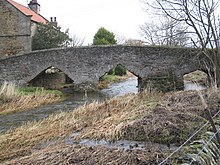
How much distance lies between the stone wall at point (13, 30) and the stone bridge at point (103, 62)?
510 cm

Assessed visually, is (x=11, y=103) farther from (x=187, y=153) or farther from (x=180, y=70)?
(x=180, y=70)

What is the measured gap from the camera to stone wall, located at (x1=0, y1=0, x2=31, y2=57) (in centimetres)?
2845

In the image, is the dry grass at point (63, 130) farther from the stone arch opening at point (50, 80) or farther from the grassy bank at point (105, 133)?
the stone arch opening at point (50, 80)

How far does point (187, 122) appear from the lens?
8258 millimetres

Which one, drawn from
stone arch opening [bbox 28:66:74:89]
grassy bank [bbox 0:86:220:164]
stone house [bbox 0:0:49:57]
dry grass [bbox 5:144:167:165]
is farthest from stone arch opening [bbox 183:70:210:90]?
stone house [bbox 0:0:49:57]

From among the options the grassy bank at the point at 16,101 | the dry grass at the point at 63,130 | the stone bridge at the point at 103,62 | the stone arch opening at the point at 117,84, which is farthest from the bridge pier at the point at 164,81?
the dry grass at the point at 63,130

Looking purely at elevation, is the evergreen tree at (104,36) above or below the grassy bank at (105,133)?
above

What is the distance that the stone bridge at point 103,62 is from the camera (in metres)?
23.6

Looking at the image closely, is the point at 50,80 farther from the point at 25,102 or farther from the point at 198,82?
the point at 198,82

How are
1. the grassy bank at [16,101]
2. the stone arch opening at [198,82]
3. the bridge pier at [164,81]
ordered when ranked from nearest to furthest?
the grassy bank at [16,101], the stone arch opening at [198,82], the bridge pier at [164,81]

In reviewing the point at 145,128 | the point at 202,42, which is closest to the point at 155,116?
the point at 145,128

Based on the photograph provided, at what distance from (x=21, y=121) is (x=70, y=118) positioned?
8.08 ft

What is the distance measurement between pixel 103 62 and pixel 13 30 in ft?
32.6

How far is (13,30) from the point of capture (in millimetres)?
28766
